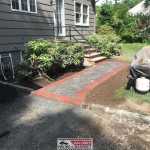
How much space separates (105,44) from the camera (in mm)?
12375

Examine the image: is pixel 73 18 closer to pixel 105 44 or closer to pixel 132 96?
pixel 105 44

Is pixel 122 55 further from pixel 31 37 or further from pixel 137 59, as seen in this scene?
pixel 137 59

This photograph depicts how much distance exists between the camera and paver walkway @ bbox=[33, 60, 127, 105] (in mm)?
5859

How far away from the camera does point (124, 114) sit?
4.66 m

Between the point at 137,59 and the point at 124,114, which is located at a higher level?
the point at 137,59

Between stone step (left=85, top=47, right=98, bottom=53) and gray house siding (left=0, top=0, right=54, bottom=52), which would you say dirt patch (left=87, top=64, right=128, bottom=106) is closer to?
stone step (left=85, top=47, right=98, bottom=53)

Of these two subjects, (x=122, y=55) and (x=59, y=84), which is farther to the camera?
(x=122, y=55)

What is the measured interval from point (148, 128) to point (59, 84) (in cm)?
353

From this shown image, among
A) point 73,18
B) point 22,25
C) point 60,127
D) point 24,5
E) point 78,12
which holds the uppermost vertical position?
point 78,12

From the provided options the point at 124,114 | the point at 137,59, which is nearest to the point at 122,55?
the point at 137,59

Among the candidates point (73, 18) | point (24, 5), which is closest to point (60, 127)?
point (24, 5)

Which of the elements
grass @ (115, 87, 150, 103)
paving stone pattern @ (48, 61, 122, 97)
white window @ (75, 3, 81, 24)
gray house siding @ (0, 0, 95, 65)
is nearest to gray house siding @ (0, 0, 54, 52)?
gray house siding @ (0, 0, 95, 65)

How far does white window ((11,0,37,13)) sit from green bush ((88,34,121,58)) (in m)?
4.41

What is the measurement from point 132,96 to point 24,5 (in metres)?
6.24
